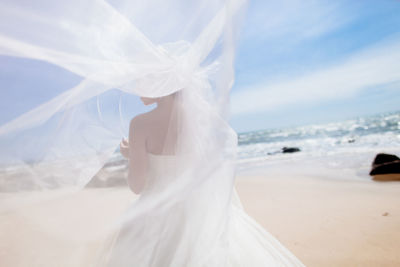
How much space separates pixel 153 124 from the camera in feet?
5.01

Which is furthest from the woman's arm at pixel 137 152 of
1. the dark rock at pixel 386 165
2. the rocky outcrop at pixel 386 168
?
the dark rock at pixel 386 165

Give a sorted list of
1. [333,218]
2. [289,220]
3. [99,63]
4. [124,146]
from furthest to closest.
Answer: [289,220] → [333,218] → [124,146] → [99,63]

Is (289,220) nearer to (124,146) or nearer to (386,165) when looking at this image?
(124,146)

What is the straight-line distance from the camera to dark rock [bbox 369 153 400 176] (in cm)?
559

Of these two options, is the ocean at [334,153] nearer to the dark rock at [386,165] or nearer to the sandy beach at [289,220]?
the dark rock at [386,165]

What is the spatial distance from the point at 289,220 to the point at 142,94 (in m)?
2.82

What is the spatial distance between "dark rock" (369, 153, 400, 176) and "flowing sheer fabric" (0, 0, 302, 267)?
17.0ft

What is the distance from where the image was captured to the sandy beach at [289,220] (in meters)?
1.36

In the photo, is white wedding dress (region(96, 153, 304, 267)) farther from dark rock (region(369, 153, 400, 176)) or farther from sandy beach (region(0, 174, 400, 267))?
dark rock (region(369, 153, 400, 176))

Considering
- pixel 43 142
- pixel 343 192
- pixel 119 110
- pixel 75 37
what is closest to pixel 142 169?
pixel 119 110

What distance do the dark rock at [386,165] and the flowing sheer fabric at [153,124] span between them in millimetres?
5175

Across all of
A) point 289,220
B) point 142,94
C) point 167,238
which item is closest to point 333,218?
A: point 289,220

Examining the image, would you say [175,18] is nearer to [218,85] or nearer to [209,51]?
[209,51]

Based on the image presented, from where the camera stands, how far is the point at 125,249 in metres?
1.38
